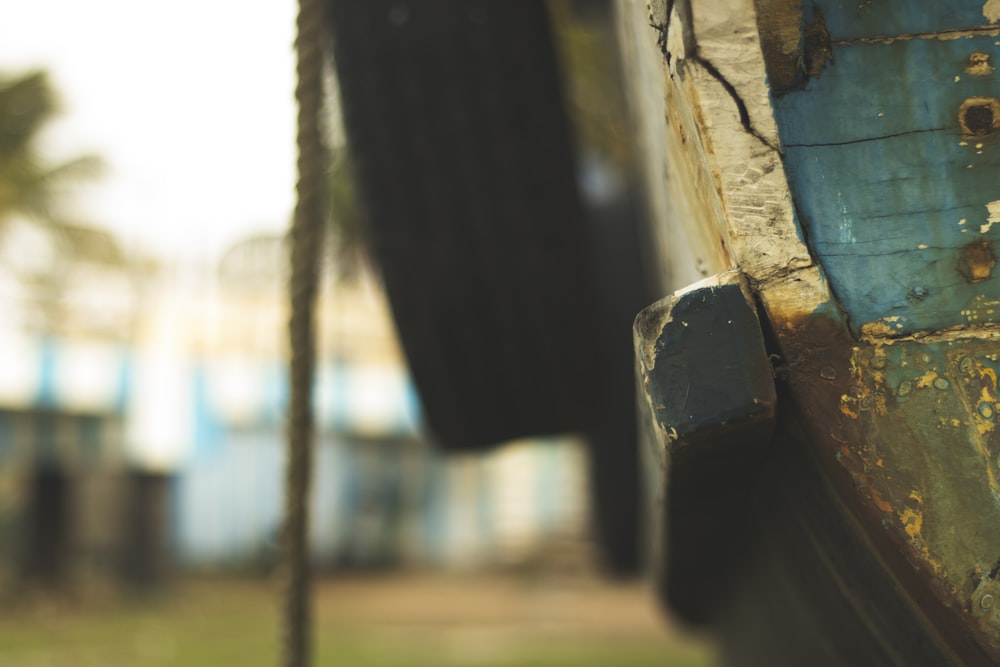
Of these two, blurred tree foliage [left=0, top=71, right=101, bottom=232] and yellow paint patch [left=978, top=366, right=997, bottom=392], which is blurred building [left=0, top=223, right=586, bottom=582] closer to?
blurred tree foliage [left=0, top=71, right=101, bottom=232]

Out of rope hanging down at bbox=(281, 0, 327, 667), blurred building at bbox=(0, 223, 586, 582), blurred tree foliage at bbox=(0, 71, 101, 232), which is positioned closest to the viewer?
rope hanging down at bbox=(281, 0, 327, 667)

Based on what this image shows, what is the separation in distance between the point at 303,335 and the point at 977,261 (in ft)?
2.40

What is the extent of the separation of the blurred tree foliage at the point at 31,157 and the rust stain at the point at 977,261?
721cm

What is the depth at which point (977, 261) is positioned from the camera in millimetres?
534

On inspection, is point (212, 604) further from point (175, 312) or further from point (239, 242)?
point (239, 242)

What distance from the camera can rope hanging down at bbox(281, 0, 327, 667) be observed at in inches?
41.5

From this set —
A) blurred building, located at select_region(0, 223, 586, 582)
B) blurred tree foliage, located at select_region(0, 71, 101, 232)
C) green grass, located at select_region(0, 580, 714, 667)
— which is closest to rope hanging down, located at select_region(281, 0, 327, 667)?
green grass, located at select_region(0, 580, 714, 667)

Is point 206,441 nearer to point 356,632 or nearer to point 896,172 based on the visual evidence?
point 356,632

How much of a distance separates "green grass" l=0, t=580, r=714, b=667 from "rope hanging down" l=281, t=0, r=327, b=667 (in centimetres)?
203

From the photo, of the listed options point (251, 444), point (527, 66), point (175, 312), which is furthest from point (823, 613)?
point (251, 444)

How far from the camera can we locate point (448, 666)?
3.03 meters

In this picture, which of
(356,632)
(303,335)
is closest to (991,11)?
(303,335)

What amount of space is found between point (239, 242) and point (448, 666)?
702 centimetres

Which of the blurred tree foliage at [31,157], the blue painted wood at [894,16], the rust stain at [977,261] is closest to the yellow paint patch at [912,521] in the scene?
the rust stain at [977,261]
